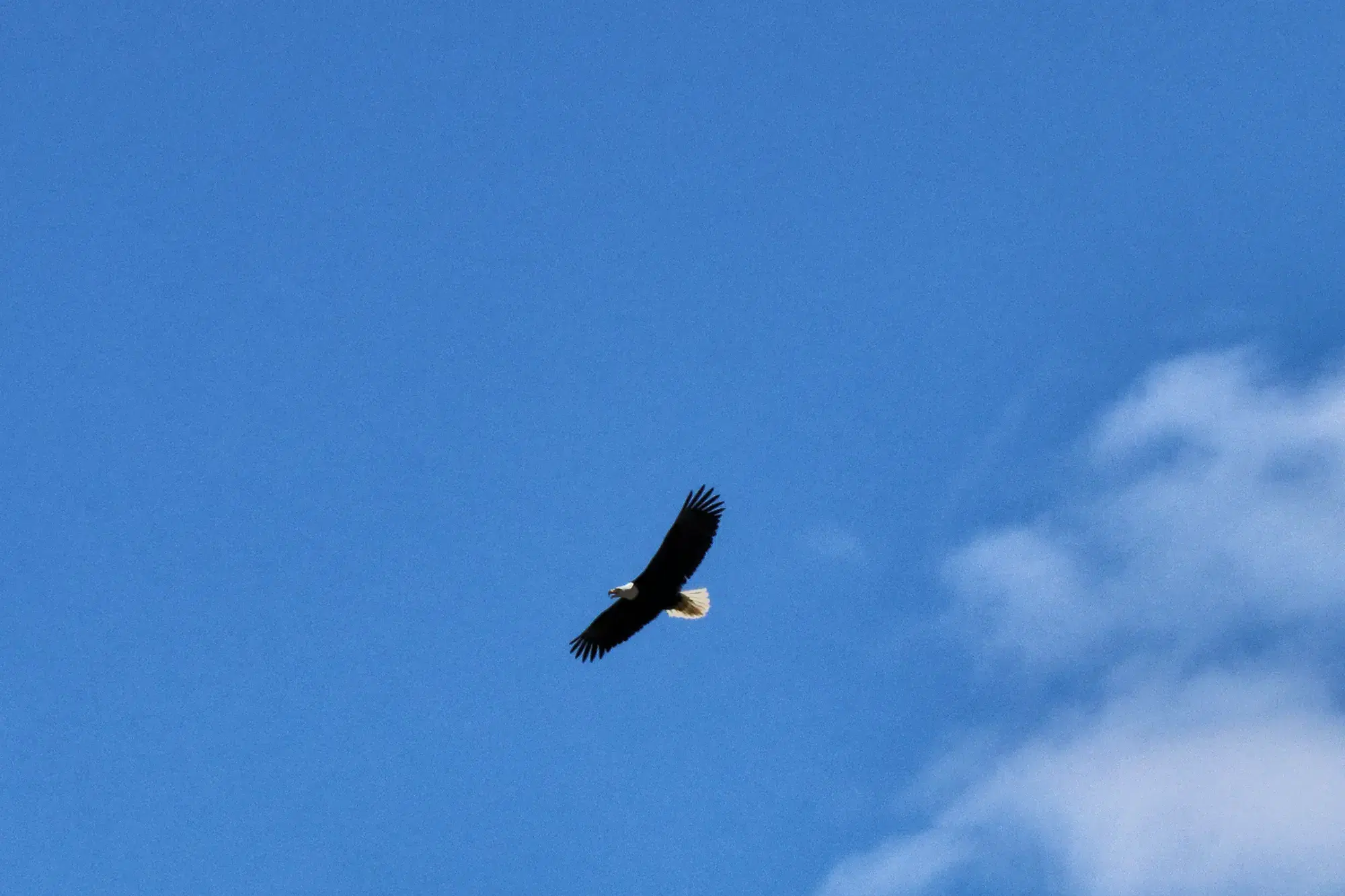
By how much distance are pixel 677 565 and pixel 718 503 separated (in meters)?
1.29

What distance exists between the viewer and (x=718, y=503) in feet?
98.7

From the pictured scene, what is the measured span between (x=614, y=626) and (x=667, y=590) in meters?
1.22

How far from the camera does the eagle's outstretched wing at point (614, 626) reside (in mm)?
31203

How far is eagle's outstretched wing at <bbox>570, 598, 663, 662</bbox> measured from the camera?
102 ft

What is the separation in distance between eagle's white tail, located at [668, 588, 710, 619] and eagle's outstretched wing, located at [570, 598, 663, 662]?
425mm

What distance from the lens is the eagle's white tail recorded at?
31359 millimetres

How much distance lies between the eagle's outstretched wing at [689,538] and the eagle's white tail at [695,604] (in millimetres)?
854

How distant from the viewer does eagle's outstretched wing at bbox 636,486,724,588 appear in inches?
1182

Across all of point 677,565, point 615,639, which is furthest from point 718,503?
point 615,639

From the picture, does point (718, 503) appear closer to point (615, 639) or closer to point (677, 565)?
point (677, 565)

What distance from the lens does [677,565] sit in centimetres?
3052

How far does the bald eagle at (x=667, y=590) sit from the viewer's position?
30.1m

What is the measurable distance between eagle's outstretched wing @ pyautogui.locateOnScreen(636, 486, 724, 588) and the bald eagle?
1 centimetres

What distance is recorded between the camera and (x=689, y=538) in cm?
3017
